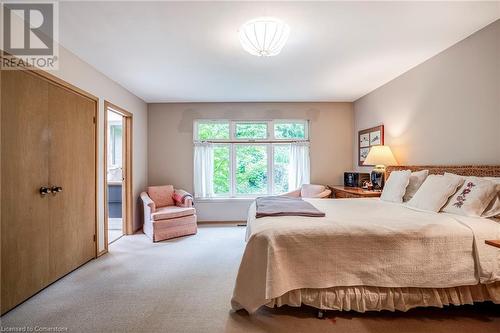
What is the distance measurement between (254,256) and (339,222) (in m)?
0.72

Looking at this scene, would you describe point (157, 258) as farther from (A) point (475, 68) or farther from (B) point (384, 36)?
(A) point (475, 68)

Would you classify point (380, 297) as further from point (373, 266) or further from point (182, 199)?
point (182, 199)

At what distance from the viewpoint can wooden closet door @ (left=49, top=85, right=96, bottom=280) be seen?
245 centimetres

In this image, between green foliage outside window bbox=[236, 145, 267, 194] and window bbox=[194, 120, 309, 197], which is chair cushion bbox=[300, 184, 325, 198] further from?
green foliage outside window bbox=[236, 145, 267, 194]

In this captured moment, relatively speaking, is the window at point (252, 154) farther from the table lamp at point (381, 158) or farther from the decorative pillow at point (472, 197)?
the decorative pillow at point (472, 197)

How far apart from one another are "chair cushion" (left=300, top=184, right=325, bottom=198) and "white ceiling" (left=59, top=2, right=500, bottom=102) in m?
1.80

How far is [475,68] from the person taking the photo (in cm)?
238

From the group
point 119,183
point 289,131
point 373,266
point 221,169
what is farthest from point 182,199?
point 373,266

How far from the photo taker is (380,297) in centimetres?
182

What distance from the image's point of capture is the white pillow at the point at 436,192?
88.4 inches

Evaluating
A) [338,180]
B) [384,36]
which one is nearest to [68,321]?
[384,36]

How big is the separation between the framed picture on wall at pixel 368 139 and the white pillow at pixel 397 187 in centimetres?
105

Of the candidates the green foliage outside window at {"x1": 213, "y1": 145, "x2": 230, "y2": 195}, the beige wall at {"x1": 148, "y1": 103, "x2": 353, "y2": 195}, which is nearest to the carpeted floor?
the green foliage outside window at {"x1": 213, "y1": 145, "x2": 230, "y2": 195}

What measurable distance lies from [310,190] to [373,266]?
271 centimetres
